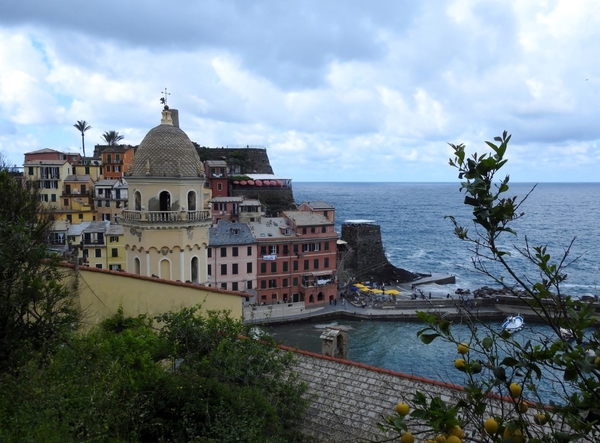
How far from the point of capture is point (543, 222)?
12250 centimetres

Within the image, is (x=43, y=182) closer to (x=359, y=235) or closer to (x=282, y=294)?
(x=282, y=294)

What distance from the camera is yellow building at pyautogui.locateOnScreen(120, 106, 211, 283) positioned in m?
18.7

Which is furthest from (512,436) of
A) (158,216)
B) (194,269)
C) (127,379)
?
(194,269)

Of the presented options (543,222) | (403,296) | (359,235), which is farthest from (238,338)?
(543,222)

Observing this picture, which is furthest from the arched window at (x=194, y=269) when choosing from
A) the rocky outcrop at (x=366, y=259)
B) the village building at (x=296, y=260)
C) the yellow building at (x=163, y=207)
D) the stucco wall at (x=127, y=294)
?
the rocky outcrop at (x=366, y=259)

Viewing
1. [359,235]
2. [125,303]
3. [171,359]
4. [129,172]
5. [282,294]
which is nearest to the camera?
[171,359]

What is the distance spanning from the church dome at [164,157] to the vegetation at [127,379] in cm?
622

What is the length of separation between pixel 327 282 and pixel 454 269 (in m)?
27.9

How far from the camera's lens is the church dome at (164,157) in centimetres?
1864

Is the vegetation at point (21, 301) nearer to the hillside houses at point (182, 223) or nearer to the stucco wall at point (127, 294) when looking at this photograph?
the stucco wall at point (127, 294)

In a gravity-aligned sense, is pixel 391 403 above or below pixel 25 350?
below

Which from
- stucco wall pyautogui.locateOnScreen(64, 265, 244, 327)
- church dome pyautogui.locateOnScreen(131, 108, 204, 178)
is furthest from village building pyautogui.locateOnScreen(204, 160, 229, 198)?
stucco wall pyautogui.locateOnScreen(64, 265, 244, 327)

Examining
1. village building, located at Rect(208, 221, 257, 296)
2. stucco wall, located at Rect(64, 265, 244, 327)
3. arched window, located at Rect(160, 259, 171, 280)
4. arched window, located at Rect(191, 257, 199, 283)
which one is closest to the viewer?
stucco wall, located at Rect(64, 265, 244, 327)

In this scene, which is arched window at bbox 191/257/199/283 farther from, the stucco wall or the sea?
the sea
